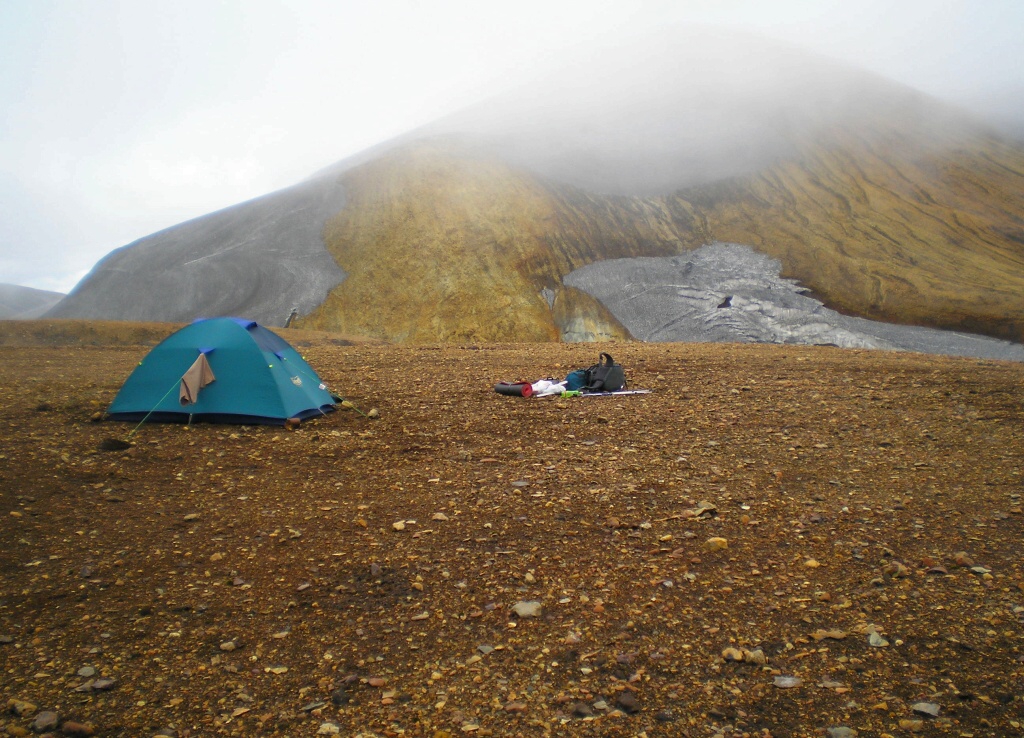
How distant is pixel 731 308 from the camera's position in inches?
1435

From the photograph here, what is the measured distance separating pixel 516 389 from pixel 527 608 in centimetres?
678

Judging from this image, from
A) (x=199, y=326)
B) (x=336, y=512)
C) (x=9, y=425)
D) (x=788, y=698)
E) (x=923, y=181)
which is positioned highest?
(x=923, y=181)

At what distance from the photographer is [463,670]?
3664mm

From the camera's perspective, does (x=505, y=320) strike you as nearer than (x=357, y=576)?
No

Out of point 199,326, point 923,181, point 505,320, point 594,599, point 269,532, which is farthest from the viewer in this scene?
point 923,181

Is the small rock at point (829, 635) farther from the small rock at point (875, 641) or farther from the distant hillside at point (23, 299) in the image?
the distant hillside at point (23, 299)

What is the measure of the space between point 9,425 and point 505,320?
89.5ft

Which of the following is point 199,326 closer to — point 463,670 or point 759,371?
point 463,670

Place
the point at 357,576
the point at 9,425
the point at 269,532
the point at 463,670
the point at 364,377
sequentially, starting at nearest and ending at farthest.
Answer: the point at 463,670
the point at 357,576
the point at 269,532
the point at 9,425
the point at 364,377

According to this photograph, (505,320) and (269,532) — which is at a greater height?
(505,320)

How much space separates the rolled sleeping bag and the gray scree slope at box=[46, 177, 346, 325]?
25.6m

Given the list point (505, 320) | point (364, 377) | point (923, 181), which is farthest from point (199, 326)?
point (923, 181)

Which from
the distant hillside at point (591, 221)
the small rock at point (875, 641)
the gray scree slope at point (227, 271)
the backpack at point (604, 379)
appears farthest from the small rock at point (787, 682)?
the gray scree slope at point (227, 271)

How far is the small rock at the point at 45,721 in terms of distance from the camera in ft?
10.1
